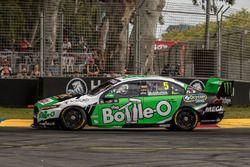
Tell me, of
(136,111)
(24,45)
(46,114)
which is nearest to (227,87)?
(136,111)

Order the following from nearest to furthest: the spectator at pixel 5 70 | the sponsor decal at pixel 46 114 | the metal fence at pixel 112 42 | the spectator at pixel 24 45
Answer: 1. the sponsor decal at pixel 46 114
2. the spectator at pixel 24 45
3. the spectator at pixel 5 70
4. the metal fence at pixel 112 42

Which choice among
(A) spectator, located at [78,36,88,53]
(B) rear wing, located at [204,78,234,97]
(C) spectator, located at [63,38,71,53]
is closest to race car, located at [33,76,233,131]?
(B) rear wing, located at [204,78,234,97]

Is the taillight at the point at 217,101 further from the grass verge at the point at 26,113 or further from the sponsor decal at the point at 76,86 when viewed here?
the sponsor decal at the point at 76,86

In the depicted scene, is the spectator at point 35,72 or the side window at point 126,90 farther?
the spectator at point 35,72

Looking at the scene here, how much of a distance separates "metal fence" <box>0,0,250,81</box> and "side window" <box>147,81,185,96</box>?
575 centimetres

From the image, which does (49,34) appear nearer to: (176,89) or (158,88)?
(158,88)


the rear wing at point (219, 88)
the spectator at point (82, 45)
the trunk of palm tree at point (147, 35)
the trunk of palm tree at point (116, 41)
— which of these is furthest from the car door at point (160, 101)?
the trunk of palm tree at point (147, 35)

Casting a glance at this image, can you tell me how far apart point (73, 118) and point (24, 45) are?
694 cm

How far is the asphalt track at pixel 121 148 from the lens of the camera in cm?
941

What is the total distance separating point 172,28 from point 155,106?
7482 mm

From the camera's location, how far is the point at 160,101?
1478cm

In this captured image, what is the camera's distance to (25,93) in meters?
20.7

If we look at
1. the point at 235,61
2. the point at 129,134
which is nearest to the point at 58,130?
the point at 129,134

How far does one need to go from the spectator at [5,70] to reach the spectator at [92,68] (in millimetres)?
2834
